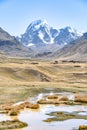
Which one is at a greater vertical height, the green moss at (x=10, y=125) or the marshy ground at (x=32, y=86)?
the green moss at (x=10, y=125)

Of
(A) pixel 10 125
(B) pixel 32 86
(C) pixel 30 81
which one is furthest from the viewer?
(C) pixel 30 81

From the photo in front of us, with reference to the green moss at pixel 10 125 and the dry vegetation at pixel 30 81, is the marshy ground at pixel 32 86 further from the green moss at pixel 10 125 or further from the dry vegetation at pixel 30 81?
the green moss at pixel 10 125

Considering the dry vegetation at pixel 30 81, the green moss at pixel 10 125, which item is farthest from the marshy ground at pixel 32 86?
the green moss at pixel 10 125

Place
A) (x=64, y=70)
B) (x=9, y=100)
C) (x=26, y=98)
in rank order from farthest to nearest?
(x=64, y=70)
(x=26, y=98)
(x=9, y=100)

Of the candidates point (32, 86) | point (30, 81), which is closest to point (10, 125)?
point (32, 86)

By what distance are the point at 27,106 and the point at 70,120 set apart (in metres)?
14.8

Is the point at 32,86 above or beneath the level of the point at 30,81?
above

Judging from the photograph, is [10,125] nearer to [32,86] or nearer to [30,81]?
[32,86]

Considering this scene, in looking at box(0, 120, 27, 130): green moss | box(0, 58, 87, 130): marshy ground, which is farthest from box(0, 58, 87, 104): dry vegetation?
box(0, 120, 27, 130): green moss

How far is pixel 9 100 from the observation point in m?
71.2

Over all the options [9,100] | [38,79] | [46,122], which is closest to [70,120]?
[46,122]

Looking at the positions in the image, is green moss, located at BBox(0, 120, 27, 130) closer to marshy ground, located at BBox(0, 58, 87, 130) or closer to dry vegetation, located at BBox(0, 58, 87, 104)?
marshy ground, located at BBox(0, 58, 87, 130)

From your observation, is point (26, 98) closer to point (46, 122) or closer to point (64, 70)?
point (46, 122)

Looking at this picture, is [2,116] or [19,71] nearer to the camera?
[2,116]
